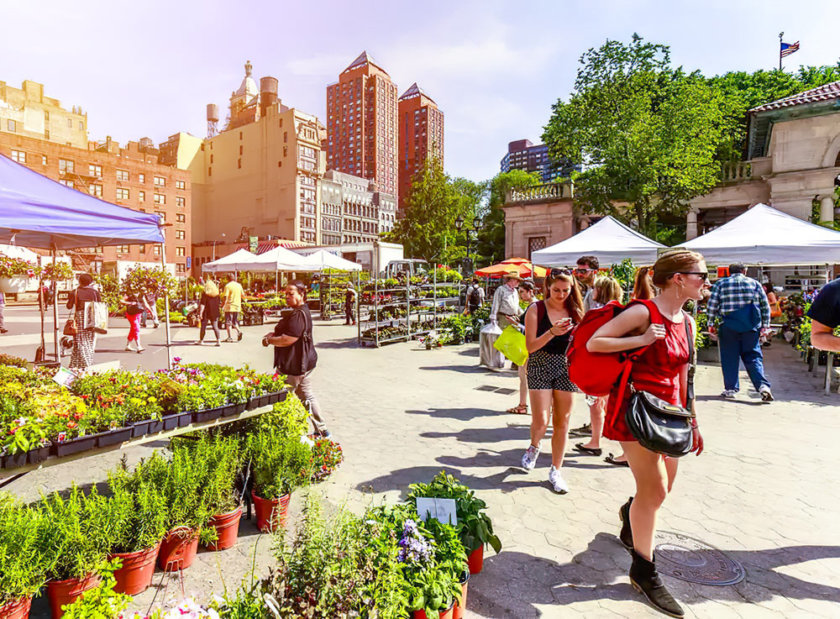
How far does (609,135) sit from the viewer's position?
23.9m

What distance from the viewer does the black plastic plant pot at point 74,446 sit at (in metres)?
2.96

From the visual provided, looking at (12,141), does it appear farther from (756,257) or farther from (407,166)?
(407,166)

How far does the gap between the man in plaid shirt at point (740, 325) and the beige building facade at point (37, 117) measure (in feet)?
230

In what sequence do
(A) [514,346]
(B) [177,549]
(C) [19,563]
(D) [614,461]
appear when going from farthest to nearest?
(A) [514,346] → (D) [614,461] → (B) [177,549] → (C) [19,563]

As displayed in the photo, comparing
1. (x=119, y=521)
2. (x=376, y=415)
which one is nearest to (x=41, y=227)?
(x=119, y=521)

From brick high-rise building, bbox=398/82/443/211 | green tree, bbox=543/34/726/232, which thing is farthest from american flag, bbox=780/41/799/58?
brick high-rise building, bbox=398/82/443/211

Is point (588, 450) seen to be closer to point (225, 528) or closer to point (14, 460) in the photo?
point (225, 528)

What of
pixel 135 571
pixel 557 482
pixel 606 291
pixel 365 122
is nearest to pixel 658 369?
pixel 557 482

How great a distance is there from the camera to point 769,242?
9438 mm

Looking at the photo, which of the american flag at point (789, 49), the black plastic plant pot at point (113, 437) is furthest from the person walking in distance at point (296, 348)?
the american flag at point (789, 49)

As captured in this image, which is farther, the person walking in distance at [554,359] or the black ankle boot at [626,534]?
the person walking in distance at [554,359]

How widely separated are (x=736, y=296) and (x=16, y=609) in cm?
993

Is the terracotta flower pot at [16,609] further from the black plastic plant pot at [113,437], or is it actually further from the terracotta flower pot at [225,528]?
the terracotta flower pot at [225,528]

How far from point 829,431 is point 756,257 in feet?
14.1
